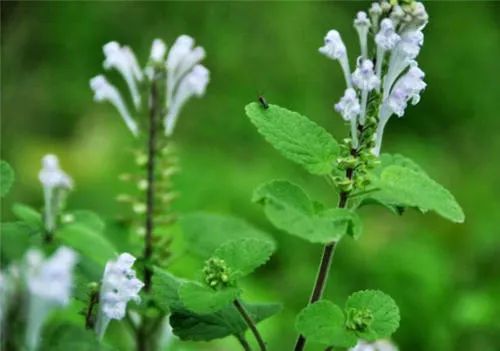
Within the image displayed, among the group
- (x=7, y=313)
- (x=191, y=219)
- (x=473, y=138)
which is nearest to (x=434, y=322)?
(x=191, y=219)

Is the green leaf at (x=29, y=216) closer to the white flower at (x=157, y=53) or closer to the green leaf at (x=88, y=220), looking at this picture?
the green leaf at (x=88, y=220)

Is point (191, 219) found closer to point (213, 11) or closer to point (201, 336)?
point (201, 336)

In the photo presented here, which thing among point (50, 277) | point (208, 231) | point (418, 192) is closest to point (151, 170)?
point (208, 231)

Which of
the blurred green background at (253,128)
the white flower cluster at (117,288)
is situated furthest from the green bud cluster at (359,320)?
the blurred green background at (253,128)

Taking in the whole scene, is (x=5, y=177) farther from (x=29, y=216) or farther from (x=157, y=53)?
(x=157, y=53)

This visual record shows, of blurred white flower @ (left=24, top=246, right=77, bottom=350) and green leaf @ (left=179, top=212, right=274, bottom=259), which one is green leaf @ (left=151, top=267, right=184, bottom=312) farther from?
green leaf @ (left=179, top=212, right=274, bottom=259)
